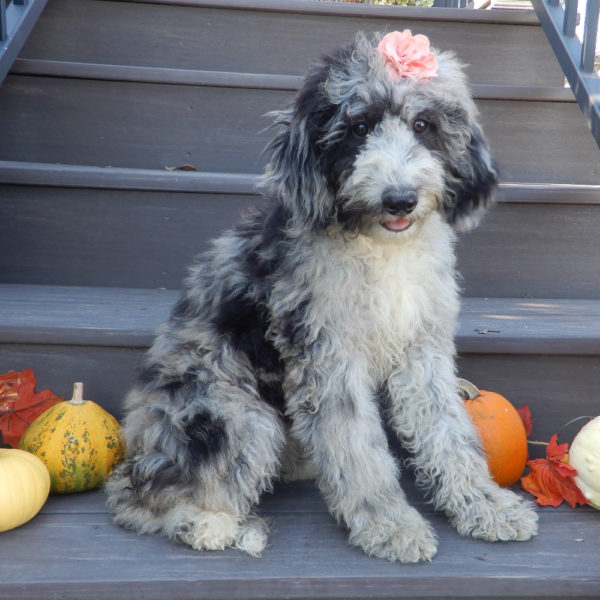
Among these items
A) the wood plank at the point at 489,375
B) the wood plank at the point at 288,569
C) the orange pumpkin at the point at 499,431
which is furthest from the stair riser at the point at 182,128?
the wood plank at the point at 288,569

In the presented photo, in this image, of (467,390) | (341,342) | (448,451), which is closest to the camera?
(341,342)

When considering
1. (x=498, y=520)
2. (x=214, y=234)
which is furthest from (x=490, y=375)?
(x=214, y=234)

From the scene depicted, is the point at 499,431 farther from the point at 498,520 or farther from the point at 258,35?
the point at 258,35

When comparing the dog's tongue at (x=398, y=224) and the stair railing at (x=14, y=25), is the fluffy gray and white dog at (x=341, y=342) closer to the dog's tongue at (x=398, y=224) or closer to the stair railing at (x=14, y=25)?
the dog's tongue at (x=398, y=224)

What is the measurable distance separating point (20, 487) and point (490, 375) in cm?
168

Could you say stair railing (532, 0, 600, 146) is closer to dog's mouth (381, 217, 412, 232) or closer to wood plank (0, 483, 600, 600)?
dog's mouth (381, 217, 412, 232)

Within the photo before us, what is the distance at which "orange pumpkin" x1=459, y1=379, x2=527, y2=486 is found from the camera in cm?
264

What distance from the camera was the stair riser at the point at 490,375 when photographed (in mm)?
2795

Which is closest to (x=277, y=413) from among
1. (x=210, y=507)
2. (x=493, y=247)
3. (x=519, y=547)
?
(x=210, y=507)

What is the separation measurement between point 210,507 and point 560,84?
11.0 feet

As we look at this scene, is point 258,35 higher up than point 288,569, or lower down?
higher up

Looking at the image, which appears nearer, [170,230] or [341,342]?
[341,342]

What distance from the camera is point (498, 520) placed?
2.31 metres

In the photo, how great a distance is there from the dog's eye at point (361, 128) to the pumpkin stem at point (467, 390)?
0.98 meters
